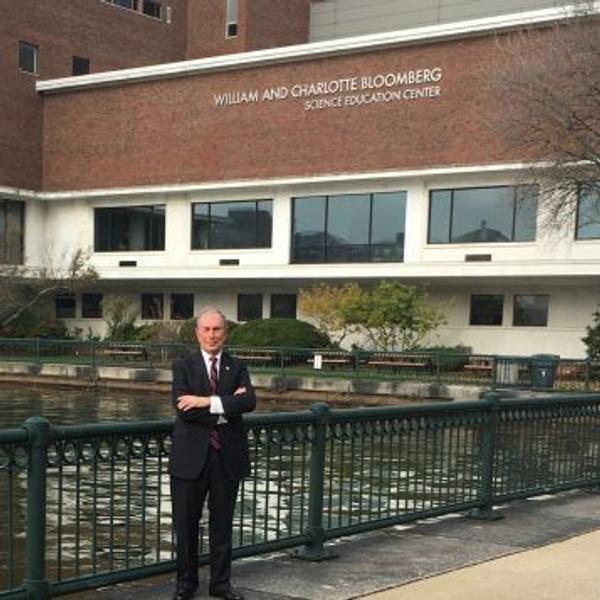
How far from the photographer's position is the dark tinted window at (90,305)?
1831 inches

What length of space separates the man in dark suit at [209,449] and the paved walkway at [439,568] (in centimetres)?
35

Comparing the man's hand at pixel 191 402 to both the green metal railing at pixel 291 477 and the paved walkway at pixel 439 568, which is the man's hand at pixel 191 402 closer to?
the green metal railing at pixel 291 477

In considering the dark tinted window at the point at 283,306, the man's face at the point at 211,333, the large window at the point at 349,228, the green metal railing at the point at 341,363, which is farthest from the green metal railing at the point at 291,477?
the dark tinted window at the point at 283,306

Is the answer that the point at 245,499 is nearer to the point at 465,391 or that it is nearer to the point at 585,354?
the point at 465,391

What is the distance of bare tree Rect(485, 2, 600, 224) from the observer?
24.8m

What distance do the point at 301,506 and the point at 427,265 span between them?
29.3 meters

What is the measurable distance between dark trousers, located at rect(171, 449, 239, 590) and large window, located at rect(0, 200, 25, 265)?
41.5m

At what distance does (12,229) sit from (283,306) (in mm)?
15000

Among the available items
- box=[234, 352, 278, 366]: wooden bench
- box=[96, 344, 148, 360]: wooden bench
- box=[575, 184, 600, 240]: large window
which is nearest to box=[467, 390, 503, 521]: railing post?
box=[234, 352, 278, 366]: wooden bench

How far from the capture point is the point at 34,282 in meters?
42.5

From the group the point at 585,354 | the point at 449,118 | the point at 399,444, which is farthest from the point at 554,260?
the point at 399,444

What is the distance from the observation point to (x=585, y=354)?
3259 centimetres

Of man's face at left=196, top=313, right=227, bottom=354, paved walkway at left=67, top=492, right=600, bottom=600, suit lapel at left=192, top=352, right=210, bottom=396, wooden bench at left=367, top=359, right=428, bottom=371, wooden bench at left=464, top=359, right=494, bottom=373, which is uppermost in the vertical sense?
man's face at left=196, top=313, right=227, bottom=354

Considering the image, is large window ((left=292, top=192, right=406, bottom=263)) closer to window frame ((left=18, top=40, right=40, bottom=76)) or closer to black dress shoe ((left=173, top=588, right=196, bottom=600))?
window frame ((left=18, top=40, right=40, bottom=76))
